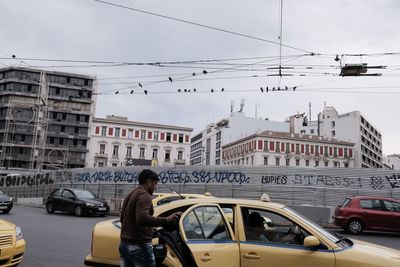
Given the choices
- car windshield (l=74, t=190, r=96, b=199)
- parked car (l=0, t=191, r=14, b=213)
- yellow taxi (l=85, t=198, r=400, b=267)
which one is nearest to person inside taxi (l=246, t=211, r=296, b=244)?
yellow taxi (l=85, t=198, r=400, b=267)

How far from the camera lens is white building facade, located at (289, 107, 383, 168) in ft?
346

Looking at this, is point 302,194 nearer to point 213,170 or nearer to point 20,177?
point 213,170

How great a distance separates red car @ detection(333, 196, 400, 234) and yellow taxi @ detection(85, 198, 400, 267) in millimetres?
11440

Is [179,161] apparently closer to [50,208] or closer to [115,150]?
[115,150]

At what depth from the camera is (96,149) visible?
88062mm

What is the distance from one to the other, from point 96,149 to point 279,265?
86.6 m

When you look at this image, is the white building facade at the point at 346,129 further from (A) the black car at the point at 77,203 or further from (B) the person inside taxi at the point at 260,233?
(B) the person inside taxi at the point at 260,233

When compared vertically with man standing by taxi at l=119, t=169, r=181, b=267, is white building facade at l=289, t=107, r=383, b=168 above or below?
above

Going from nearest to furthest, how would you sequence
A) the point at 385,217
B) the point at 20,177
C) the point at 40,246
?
the point at 40,246, the point at 385,217, the point at 20,177

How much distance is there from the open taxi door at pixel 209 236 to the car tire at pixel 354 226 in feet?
40.5

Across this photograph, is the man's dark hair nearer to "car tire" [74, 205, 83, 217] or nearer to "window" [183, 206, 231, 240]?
"window" [183, 206, 231, 240]

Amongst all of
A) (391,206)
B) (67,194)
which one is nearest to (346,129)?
(391,206)

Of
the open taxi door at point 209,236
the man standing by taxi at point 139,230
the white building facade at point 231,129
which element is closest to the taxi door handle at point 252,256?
the open taxi door at point 209,236

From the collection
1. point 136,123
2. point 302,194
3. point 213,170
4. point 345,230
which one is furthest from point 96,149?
point 345,230
